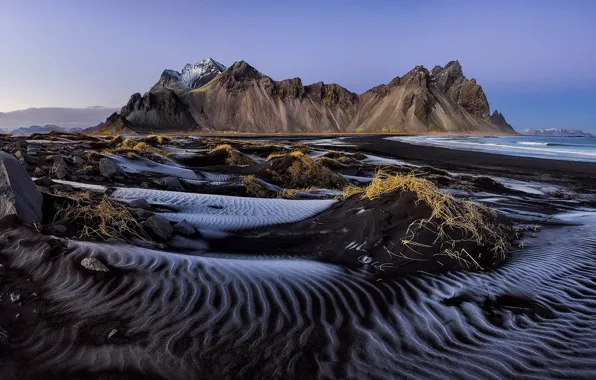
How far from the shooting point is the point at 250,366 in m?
2.27

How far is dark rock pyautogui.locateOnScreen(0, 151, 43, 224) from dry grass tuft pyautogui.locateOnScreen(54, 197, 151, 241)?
253 millimetres

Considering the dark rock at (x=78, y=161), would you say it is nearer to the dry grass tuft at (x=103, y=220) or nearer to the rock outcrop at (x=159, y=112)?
the dry grass tuft at (x=103, y=220)

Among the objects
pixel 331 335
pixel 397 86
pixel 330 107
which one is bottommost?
pixel 331 335

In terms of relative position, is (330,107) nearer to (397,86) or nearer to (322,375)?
(397,86)

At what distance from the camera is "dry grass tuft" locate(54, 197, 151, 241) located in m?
4.28

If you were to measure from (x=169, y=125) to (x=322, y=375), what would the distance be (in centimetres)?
11717

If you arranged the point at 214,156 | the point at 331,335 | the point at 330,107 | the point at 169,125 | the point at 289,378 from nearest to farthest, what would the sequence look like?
the point at 289,378, the point at 331,335, the point at 214,156, the point at 169,125, the point at 330,107

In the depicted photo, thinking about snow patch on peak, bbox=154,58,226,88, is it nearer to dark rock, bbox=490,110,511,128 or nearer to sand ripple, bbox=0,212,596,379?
dark rock, bbox=490,110,511,128

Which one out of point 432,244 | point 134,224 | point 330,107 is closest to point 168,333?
point 134,224

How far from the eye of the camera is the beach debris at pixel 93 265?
3316 mm

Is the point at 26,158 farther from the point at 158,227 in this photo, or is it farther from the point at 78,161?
the point at 158,227

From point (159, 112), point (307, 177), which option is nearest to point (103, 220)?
point (307, 177)

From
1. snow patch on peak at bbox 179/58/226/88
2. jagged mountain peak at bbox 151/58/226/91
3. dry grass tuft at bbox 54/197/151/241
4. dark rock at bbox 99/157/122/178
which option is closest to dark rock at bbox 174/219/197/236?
dry grass tuft at bbox 54/197/151/241

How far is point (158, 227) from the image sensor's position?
4.79 meters
